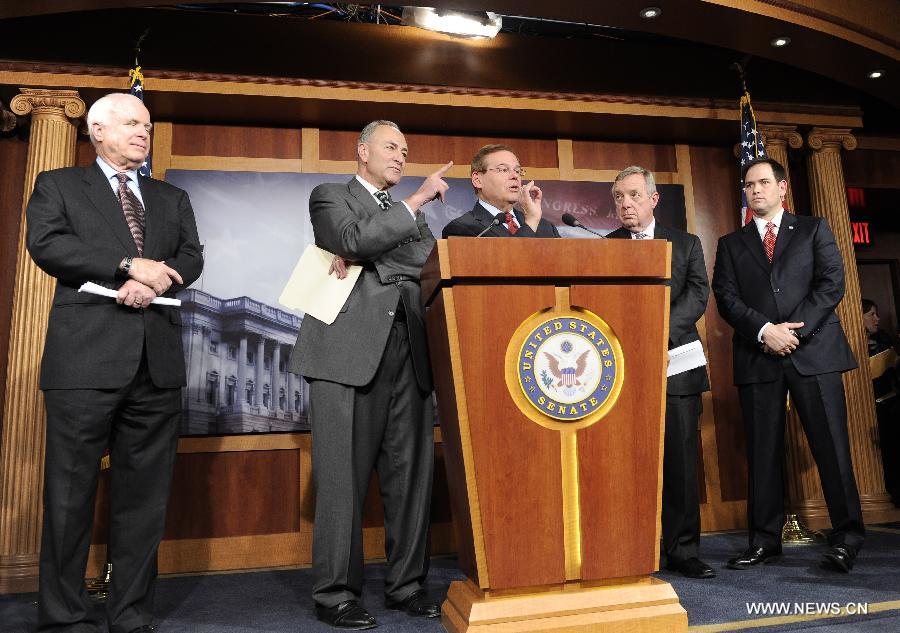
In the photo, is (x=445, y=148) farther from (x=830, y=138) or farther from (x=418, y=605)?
(x=418, y=605)

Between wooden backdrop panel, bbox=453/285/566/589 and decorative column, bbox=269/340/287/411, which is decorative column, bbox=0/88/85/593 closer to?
decorative column, bbox=269/340/287/411

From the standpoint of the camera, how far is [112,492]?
2176 mm

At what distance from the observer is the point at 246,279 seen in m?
3.89

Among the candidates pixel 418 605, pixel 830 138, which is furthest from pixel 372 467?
→ pixel 830 138

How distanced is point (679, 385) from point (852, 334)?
192 centimetres

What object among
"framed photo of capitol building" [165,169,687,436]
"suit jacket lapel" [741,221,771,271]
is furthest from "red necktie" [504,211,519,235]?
"framed photo of capitol building" [165,169,687,436]

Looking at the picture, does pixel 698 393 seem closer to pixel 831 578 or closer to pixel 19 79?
pixel 831 578

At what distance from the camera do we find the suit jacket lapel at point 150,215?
2.25 meters

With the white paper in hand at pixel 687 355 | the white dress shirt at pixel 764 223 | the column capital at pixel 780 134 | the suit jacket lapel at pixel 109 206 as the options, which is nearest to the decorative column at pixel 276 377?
the suit jacket lapel at pixel 109 206

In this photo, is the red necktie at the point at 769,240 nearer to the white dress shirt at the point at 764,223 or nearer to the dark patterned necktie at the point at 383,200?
the white dress shirt at the point at 764,223

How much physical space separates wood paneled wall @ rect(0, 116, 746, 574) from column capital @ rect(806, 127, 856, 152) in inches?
20.7

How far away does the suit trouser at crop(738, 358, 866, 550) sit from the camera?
2.86 metres

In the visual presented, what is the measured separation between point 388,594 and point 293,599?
0.52 metres

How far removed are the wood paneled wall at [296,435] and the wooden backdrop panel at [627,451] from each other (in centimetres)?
214
